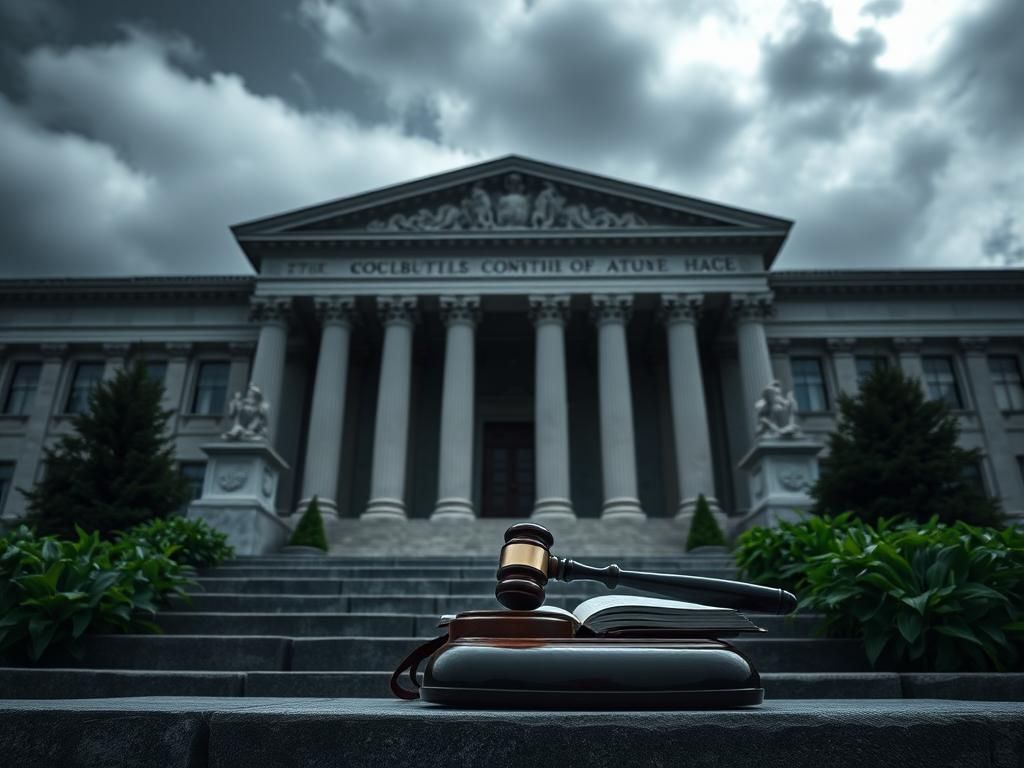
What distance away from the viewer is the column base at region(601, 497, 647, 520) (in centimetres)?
2352

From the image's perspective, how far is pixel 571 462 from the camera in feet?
104

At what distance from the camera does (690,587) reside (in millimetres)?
2578

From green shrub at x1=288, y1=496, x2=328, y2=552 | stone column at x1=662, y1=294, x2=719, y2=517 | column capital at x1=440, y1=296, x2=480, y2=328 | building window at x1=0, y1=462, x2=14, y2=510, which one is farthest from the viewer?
building window at x1=0, y1=462, x2=14, y2=510

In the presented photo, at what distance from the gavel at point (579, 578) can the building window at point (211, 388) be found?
32.1 metres

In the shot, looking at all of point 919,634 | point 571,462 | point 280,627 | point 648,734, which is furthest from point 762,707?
point 571,462

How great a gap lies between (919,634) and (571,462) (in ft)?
85.6

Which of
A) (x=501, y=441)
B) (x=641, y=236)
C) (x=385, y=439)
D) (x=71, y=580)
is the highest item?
(x=641, y=236)

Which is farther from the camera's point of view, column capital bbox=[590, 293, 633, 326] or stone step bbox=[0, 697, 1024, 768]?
column capital bbox=[590, 293, 633, 326]

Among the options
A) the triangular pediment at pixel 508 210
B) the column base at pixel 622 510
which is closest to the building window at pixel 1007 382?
the triangular pediment at pixel 508 210

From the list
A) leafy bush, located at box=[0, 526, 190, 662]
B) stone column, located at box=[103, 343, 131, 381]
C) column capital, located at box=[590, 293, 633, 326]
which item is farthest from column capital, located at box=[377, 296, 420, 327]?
leafy bush, located at box=[0, 526, 190, 662]

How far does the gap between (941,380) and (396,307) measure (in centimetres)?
2459

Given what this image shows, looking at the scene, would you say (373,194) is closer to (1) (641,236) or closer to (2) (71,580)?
(1) (641,236)

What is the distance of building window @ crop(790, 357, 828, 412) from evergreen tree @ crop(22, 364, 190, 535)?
2521 cm

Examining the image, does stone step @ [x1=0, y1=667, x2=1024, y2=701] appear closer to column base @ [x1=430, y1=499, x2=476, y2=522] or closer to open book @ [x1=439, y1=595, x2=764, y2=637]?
open book @ [x1=439, y1=595, x2=764, y2=637]
